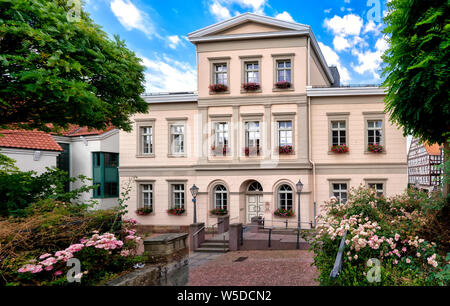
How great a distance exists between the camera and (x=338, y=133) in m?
17.2

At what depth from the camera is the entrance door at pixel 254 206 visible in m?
17.9

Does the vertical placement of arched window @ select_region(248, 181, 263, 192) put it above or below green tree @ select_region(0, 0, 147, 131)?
below

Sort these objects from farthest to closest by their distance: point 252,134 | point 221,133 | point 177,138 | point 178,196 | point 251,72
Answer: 1. point 178,196
2. point 177,138
3. point 221,133
4. point 251,72
5. point 252,134

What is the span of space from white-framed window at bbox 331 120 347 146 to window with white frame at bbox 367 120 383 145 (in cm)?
129

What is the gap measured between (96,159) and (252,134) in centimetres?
971

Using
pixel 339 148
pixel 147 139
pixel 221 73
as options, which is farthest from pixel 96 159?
pixel 339 148

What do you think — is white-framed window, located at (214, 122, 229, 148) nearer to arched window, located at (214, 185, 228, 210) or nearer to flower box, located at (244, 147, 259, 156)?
flower box, located at (244, 147, 259, 156)

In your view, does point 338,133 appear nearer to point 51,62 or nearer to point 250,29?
point 250,29

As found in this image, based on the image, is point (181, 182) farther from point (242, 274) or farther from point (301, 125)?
point (242, 274)

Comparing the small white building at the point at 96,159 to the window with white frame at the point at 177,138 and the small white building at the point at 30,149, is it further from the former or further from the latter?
the window with white frame at the point at 177,138

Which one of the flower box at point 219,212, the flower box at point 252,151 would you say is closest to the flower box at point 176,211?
the flower box at point 219,212

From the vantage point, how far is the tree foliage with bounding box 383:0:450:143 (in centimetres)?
558

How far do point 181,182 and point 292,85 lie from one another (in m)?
8.67

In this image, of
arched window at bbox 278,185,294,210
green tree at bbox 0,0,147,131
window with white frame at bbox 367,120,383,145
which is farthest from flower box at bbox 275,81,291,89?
green tree at bbox 0,0,147,131
